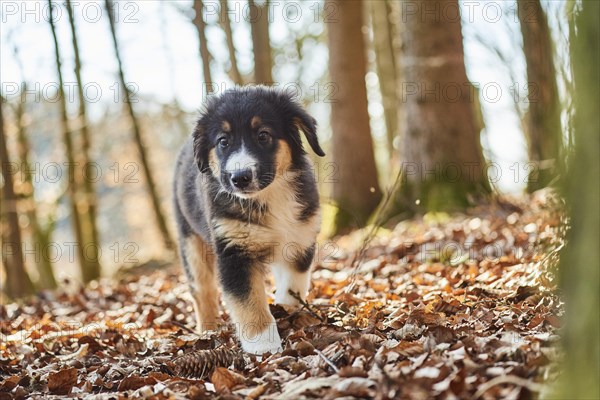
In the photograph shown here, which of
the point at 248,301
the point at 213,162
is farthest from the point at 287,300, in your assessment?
the point at 213,162

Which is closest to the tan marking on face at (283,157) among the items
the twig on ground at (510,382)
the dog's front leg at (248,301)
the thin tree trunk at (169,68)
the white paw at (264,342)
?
the dog's front leg at (248,301)

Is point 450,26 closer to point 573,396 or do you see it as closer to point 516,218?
point 516,218

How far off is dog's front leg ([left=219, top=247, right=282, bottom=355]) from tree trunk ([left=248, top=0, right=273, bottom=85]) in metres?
7.25

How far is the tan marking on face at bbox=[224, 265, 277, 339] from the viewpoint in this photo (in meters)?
4.61

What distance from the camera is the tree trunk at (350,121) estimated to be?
489 inches

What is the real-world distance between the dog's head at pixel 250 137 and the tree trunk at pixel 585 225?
8.07 ft

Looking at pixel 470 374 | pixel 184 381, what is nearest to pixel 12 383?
pixel 184 381

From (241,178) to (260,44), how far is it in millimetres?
8304

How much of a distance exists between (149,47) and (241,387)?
15.8 meters

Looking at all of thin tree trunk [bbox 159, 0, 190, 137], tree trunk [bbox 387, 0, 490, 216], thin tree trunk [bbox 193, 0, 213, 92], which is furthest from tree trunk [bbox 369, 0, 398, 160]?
tree trunk [bbox 387, 0, 490, 216]

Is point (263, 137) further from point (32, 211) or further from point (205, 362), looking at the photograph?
point (32, 211)

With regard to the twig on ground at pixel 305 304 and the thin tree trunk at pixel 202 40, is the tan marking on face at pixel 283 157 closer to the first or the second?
the twig on ground at pixel 305 304

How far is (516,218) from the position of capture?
8.05 metres

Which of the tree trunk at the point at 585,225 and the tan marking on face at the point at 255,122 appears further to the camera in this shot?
the tan marking on face at the point at 255,122
